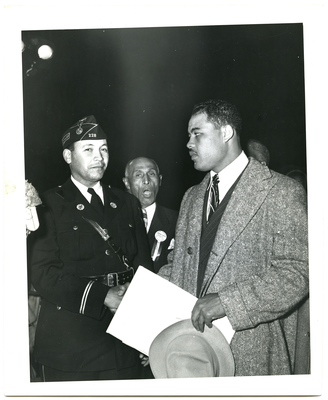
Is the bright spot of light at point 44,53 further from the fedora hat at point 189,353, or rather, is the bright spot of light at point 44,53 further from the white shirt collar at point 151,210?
the fedora hat at point 189,353

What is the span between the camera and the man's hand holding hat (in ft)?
6.36

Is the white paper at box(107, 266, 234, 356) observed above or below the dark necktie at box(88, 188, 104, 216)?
below

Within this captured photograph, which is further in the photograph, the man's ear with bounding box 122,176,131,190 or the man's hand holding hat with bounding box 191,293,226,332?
the man's ear with bounding box 122,176,131,190

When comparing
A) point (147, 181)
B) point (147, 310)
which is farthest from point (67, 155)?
Result: point (147, 310)

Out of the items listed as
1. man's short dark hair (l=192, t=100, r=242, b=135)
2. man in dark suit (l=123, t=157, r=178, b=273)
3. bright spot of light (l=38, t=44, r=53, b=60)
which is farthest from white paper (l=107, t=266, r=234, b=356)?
bright spot of light (l=38, t=44, r=53, b=60)

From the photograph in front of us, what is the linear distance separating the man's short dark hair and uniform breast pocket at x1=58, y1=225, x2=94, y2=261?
0.83 metres

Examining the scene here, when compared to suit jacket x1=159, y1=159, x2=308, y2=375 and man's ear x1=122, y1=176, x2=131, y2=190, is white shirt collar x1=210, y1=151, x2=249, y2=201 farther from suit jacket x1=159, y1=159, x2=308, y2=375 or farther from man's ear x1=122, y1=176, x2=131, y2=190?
man's ear x1=122, y1=176, x2=131, y2=190

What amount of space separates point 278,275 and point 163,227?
0.60 metres

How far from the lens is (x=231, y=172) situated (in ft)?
6.70

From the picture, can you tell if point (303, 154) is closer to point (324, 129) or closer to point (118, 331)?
point (324, 129)

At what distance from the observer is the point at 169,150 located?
2.06 meters

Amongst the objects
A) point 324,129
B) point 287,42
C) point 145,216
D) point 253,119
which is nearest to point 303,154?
point 324,129

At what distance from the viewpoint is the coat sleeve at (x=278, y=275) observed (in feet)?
6.29

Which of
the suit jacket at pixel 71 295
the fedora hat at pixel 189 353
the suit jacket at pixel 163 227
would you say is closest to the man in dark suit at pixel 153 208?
the suit jacket at pixel 163 227
